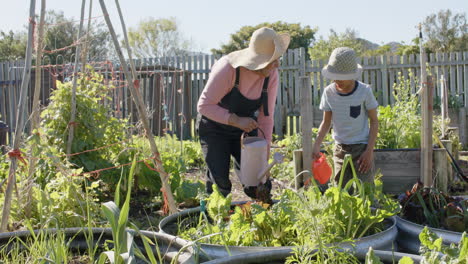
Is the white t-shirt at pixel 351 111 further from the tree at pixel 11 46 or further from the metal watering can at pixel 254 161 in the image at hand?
the tree at pixel 11 46

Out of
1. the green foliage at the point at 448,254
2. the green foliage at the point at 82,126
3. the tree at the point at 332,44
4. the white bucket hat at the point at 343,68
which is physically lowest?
the green foliage at the point at 448,254

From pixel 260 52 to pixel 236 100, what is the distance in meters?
0.29

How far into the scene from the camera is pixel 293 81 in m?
10.1

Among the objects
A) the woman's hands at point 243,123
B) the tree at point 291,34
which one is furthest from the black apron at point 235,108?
the tree at point 291,34

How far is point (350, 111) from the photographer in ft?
10.5

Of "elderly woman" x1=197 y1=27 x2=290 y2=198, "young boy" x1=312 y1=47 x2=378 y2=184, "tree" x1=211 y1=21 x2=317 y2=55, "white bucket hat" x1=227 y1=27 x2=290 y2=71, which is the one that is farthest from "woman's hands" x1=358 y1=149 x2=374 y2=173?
"tree" x1=211 y1=21 x2=317 y2=55

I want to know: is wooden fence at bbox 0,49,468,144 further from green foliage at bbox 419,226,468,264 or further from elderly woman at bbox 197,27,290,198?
green foliage at bbox 419,226,468,264

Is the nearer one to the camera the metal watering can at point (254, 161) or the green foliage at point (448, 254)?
the green foliage at point (448, 254)

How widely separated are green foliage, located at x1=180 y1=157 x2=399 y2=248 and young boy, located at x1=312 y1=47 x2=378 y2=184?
4.53 feet

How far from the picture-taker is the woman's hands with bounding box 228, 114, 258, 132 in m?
2.71

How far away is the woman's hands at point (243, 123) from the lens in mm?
2711

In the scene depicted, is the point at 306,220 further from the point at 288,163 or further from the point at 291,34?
the point at 291,34

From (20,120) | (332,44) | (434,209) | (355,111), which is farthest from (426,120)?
(332,44)

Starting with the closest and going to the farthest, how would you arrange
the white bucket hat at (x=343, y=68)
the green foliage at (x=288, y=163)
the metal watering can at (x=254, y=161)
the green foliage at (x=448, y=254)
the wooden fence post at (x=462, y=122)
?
1. the green foliage at (x=448, y=254)
2. the metal watering can at (x=254, y=161)
3. the white bucket hat at (x=343, y=68)
4. the green foliage at (x=288, y=163)
5. the wooden fence post at (x=462, y=122)
